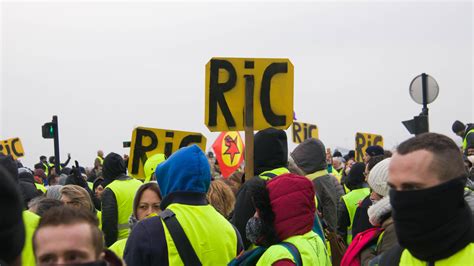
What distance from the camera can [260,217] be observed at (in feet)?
15.4

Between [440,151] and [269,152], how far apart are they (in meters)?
3.53

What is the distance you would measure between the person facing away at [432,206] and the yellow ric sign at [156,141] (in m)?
6.39

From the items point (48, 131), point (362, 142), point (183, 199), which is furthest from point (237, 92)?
point (362, 142)

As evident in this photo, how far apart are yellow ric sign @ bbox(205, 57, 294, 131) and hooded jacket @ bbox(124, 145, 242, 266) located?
1.76 m

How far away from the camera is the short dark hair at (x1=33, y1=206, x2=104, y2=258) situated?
2965 mm

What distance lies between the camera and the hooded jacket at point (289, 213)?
4.64 metres

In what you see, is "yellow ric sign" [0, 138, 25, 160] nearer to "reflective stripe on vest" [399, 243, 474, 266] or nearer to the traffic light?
the traffic light

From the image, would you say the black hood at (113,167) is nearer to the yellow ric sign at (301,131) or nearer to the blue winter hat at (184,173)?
the blue winter hat at (184,173)

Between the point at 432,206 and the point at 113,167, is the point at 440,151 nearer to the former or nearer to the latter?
the point at 432,206

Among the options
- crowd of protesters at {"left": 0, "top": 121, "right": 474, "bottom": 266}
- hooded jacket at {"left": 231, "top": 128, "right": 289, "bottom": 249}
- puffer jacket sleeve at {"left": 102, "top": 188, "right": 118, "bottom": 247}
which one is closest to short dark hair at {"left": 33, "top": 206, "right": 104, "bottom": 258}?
crowd of protesters at {"left": 0, "top": 121, "right": 474, "bottom": 266}

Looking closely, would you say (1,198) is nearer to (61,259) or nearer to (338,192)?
(61,259)

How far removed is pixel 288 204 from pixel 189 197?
68cm

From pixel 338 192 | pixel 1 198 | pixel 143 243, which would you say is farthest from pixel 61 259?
pixel 338 192

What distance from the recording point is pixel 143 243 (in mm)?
4375
